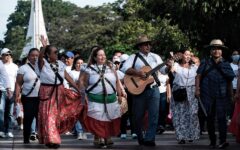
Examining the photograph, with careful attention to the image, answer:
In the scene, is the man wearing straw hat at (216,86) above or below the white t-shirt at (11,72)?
below

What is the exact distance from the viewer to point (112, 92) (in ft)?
43.7

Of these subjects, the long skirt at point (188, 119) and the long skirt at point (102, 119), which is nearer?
the long skirt at point (102, 119)

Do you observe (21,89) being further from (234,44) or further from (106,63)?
(234,44)

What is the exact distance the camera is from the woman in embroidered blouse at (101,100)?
43.2ft

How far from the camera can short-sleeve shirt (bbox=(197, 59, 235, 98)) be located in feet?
41.3

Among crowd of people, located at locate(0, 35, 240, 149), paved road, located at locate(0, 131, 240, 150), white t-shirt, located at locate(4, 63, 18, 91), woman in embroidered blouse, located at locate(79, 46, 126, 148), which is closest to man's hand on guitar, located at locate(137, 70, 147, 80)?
crowd of people, located at locate(0, 35, 240, 149)

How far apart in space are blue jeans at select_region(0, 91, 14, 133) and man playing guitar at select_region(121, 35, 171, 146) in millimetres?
4109

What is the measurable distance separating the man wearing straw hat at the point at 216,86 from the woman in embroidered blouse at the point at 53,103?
2383 millimetres

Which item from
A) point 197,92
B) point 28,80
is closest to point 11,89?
point 28,80

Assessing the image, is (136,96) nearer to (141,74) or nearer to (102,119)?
(141,74)

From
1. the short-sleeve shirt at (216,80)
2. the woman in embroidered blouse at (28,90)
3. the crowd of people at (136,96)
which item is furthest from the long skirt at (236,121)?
the woman in embroidered blouse at (28,90)

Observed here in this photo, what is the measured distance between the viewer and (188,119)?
13648 millimetres

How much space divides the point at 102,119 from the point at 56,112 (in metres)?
0.88

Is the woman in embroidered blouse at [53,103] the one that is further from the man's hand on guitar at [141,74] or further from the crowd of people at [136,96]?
the man's hand on guitar at [141,74]
